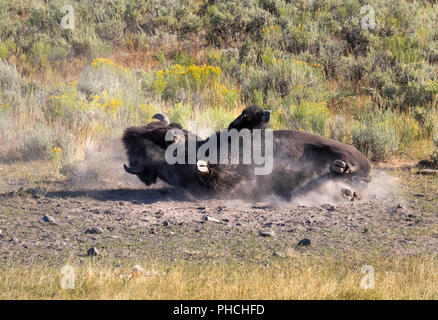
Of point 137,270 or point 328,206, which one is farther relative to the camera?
point 328,206

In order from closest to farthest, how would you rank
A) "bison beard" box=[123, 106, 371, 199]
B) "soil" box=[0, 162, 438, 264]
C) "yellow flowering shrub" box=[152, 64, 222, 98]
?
"soil" box=[0, 162, 438, 264], "bison beard" box=[123, 106, 371, 199], "yellow flowering shrub" box=[152, 64, 222, 98]

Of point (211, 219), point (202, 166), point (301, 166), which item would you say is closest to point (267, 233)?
point (211, 219)

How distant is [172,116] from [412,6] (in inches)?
405

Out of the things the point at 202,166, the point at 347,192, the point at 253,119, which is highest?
the point at 253,119

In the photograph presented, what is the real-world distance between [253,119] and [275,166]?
2.07ft

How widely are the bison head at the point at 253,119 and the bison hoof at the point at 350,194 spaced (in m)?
1.20

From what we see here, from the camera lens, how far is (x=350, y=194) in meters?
6.94

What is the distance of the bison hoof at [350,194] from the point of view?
6918 millimetres

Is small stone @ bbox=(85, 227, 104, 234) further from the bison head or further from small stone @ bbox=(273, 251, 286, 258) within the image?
the bison head

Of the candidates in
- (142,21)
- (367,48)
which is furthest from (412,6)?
(142,21)

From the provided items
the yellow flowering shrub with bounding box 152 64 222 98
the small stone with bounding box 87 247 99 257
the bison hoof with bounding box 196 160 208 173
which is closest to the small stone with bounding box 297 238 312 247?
the bison hoof with bounding box 196 160 208 173

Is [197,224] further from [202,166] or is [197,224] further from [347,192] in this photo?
[347,192]

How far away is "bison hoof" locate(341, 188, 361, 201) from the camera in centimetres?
692

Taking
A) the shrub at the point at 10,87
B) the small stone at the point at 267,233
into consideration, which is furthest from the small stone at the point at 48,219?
the shrub at the point at 10,87
